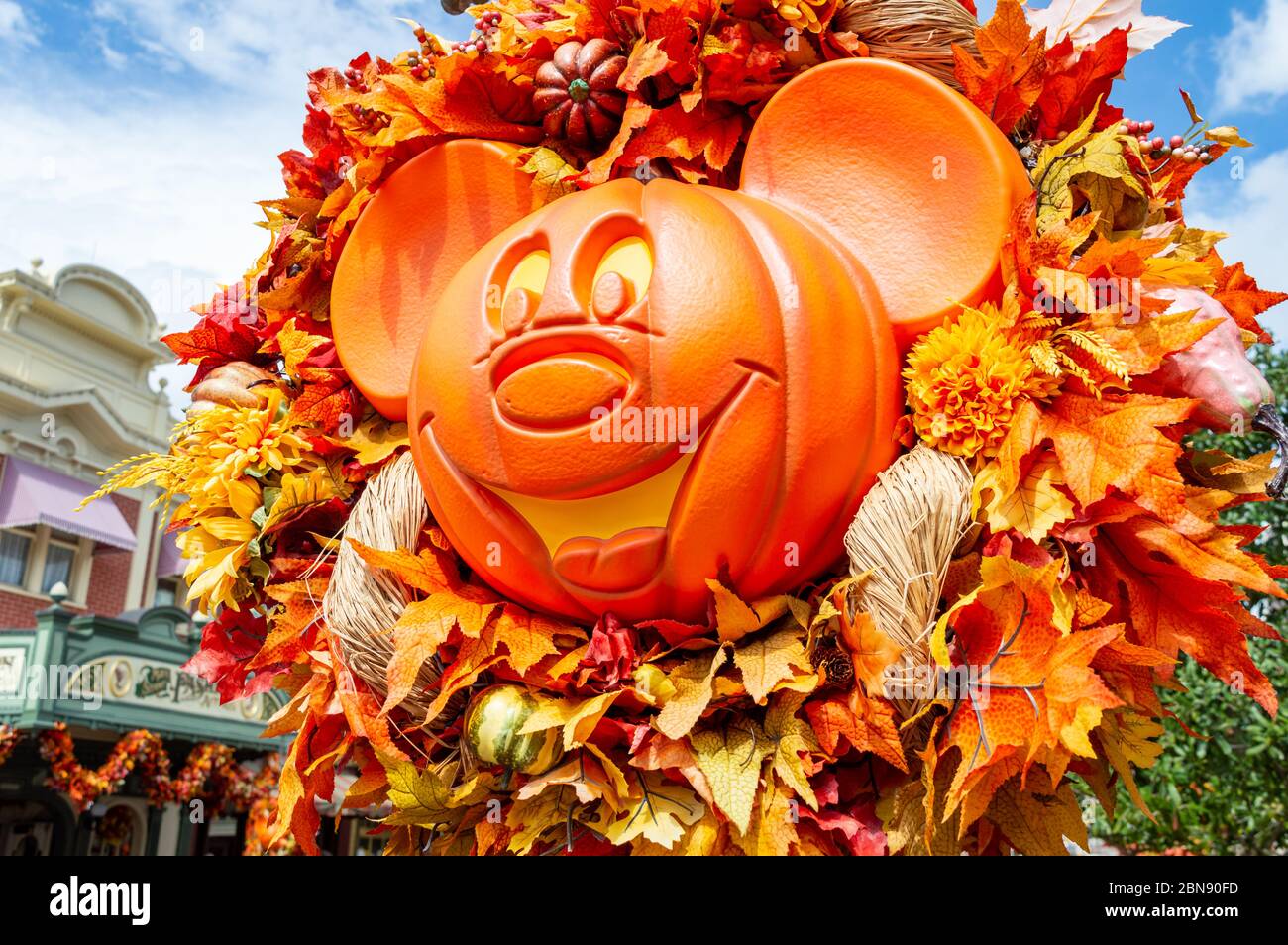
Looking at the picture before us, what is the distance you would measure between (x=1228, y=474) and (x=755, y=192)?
92 cm

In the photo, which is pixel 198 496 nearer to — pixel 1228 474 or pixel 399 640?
pixel 399 640

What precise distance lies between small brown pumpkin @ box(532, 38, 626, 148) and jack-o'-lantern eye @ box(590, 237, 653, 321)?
0.32 metres

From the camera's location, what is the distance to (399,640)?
1.58 m

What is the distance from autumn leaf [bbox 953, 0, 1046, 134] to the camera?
1649 mm

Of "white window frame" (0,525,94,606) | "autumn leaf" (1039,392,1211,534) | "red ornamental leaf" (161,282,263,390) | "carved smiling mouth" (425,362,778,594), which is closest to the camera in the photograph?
"autumn leaf" (1039,392,1211,534)

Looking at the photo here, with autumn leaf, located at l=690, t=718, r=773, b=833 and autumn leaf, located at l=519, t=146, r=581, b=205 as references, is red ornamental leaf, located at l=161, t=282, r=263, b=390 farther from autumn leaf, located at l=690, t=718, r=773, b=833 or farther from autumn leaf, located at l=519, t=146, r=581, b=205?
autumn leaf, located at l=690, t=718, r=773, b=833

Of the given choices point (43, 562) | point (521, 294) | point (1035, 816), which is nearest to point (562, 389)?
point (521, 294)

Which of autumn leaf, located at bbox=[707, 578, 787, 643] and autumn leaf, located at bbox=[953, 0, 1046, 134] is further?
autumn leaf, located at bbox=[953, 0, 1046, 134]

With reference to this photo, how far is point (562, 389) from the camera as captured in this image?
1513mm

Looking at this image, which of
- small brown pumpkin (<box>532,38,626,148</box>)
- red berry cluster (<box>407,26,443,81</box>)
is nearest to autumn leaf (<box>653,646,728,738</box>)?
small brown pumpkin (<box>532,38,626,148</box>)

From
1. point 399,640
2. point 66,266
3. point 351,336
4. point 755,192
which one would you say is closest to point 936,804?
point 399,640

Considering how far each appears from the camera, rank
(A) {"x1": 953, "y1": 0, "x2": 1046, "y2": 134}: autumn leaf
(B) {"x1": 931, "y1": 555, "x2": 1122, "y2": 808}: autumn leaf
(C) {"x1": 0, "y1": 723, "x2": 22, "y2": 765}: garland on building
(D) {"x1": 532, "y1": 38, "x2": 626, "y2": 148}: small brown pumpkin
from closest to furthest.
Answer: (B) {"x1": 931, "y1": 555, "x2": 1122, "y2": 808}: autumn leaf < (A) {"x1": 953, "y1": 0, "x2": 1046, "y2": 134}: autumn leaf < (D) {"x1": 532, "y1": 38, "x2": 626, "y2": 148}: small brown pumpkin < (C) {"x1": 0, "y1": 723, "x2": 22, "y2": 765}: garland on building
